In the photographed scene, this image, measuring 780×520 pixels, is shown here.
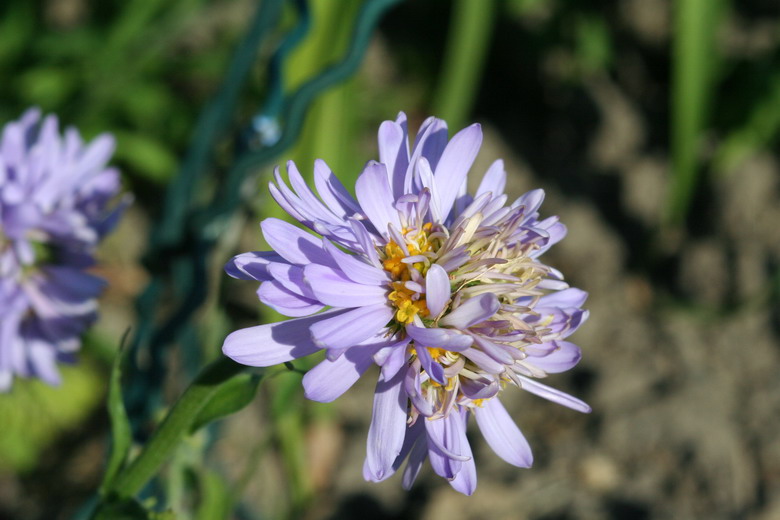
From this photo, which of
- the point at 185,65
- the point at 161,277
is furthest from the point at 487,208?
the point at 185,65

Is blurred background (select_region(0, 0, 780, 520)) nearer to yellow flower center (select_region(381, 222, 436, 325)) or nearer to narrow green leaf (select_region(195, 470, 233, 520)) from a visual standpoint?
narrow green leaf (select_region(195, 470, 233, 520))

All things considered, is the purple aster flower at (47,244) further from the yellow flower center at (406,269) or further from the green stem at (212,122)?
the yellow flower center at (406,269)

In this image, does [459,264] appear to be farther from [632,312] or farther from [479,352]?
[632,312]

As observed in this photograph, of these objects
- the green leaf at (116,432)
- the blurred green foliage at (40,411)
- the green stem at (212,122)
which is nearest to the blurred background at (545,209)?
the blurred green foliage at (40,411)

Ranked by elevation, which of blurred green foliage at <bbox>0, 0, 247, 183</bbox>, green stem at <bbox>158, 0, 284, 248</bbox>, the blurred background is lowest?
the blurred background

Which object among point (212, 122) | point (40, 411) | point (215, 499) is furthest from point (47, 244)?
point (40, 411)

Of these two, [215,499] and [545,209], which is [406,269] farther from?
[545,209]

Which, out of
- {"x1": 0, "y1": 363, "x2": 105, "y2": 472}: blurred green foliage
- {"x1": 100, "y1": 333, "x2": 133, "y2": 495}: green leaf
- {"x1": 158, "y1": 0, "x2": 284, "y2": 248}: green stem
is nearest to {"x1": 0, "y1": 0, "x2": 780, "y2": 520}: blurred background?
{"x1": 0, "y1": 363, "x2": 105, "y2": 472}: blurred green foliage
